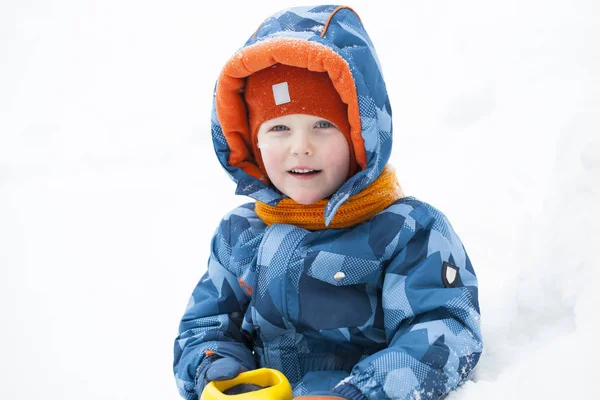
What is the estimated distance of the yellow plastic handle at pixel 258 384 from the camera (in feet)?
4.49

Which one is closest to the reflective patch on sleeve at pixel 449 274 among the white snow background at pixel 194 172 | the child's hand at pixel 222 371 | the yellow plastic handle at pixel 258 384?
the white snow background at pixel 194 172

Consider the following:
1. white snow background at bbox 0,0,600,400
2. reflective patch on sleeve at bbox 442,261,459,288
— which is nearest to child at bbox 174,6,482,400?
reflective patch on sleeve at bbox 442,261,459,288

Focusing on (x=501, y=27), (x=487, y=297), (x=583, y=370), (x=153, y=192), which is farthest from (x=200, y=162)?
(x=583, y=370)

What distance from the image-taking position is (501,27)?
4848 millimetres

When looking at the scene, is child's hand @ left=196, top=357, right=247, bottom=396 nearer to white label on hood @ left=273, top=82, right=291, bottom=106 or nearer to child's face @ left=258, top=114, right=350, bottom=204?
child's face @ left=258, top=114, right=350, bottom=204

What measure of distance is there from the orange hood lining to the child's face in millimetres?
57

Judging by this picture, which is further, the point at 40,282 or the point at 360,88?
the point at 40,282

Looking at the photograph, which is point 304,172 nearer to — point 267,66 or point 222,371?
point 267,66

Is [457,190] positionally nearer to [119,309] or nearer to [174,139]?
[119,309]

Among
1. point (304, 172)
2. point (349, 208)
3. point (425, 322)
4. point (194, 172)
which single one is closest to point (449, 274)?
point (425, 322)

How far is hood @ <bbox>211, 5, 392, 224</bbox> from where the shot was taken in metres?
1.48

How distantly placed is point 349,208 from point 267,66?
1.39 ft

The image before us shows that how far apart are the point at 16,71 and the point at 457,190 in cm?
623

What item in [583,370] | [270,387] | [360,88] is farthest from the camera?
[360,88]
